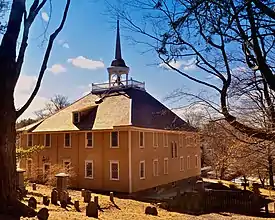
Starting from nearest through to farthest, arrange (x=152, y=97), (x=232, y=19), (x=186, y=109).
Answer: (x=232, y=19), (x=186, y=109), (x=152, y=97)

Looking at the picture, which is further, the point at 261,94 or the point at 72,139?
the point at 72,139

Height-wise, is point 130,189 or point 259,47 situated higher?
point 259,47

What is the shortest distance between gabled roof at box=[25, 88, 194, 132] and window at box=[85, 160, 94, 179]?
107 inches

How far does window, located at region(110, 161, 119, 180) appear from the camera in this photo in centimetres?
2434

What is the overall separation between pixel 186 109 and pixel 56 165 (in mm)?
21043

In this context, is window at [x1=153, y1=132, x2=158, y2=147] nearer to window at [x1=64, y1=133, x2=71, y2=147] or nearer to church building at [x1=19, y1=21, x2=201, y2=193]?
church building at [x1=19, y1=21, x2=201, y2=193]

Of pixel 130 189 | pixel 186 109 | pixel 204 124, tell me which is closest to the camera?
pixel 186 109

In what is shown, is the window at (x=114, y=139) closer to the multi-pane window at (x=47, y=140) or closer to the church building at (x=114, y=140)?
the church building at (x=114, y=140)

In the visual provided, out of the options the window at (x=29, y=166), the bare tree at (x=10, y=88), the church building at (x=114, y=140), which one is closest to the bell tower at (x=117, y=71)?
the church building at (x=114, y=140)

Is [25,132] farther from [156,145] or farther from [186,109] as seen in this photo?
[186,109]

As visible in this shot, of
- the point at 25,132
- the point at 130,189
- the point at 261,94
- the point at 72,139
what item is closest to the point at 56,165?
the point at 72,139

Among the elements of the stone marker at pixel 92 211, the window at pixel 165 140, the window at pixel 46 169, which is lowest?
the window at pixel 46 169

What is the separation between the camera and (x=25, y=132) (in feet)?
94.8

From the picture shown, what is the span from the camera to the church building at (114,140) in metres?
24.3
